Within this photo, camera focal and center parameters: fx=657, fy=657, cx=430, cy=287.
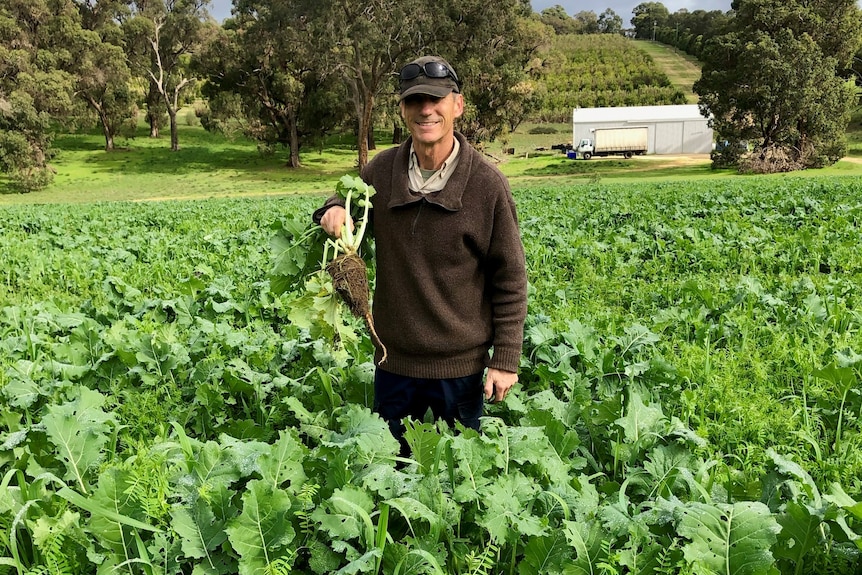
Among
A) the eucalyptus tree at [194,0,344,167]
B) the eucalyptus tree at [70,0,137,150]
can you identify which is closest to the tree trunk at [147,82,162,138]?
the eucalyptus tree at [70,0,137,150]

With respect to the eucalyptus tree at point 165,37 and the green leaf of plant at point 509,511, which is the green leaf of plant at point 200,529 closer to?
the green leaf of plant at point 509,511

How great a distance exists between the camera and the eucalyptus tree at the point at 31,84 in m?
32.7

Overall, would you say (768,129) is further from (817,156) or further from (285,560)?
(285,560)

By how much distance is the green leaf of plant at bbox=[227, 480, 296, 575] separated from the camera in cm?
207

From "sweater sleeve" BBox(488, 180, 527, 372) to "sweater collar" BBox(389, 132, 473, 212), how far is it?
0.67ft

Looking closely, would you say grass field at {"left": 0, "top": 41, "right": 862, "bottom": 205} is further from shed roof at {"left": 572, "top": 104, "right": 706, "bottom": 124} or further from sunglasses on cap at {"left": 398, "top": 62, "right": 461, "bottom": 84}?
sunglasses on cap at {"left": 398, "top": 62, "right": 461, "bottom": 84}

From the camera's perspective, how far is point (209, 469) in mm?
2467

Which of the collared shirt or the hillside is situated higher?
the hillside

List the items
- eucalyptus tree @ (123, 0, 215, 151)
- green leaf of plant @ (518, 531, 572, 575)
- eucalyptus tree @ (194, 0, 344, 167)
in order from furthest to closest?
eucalyptus tree @ (123, 0, 215, 151) → eucalyptus tree @ (194, 0, 344, 167) → green leaf of plant @ (518, 531, 572, 575)

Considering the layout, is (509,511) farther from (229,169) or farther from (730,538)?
(229,169)

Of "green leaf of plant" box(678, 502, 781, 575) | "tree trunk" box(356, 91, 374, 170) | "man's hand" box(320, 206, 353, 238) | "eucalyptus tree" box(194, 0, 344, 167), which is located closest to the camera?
"green leaf of plant" box(678, 502, 781, 575)

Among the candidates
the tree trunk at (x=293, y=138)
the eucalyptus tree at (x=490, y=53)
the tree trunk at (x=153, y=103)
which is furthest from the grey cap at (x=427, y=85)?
the tree trunk at (x=153, y=103)

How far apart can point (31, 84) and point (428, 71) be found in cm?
3808

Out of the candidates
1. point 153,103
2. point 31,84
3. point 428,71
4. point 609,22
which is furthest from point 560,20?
point 428,71
